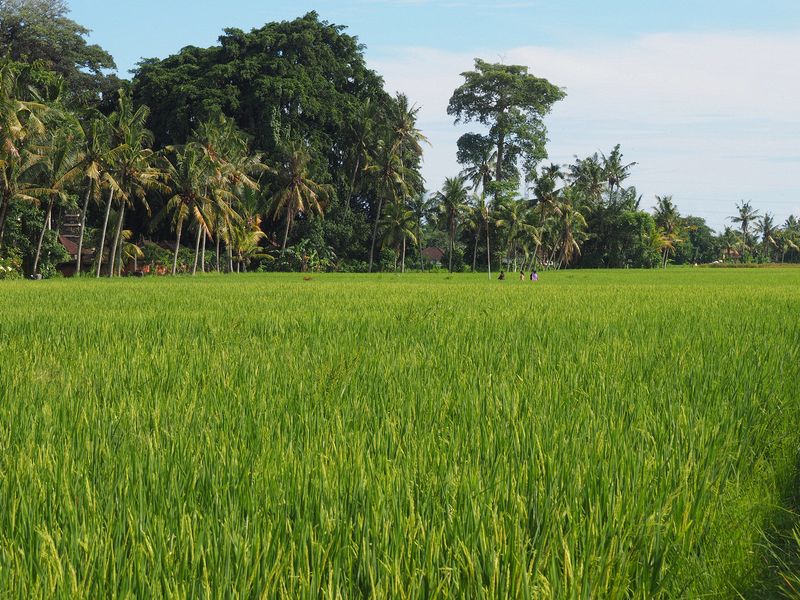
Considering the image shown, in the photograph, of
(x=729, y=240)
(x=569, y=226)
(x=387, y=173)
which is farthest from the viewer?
(x=729, y=240)

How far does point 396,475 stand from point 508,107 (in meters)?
61.4

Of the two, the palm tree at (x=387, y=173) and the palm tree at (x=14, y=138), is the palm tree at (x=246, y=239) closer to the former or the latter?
the palm tree at (x=387, y=173)

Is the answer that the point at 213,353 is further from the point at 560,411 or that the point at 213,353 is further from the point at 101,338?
the point at 560,411

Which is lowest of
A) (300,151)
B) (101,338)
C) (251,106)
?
(101,338)

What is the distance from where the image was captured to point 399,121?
5025 centimetres

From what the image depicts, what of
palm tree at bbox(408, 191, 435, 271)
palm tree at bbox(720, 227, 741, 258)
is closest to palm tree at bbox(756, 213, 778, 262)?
palm tree at bbox(720, 227, 741, 258)

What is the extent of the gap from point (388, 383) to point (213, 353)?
1.56 meters

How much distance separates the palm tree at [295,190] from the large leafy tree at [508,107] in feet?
63.6

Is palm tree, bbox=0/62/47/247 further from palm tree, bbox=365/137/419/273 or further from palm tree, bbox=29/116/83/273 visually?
palm tree, bbox=365/137/419/273

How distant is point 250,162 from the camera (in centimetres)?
4147

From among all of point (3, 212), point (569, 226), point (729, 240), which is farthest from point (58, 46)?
point (729, 240)

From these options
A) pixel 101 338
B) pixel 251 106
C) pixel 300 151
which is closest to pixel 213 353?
pixel 101 338

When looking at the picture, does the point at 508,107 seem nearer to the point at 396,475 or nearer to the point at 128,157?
the point at 128,157

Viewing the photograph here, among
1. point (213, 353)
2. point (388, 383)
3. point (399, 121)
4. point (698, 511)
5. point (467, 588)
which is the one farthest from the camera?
point (399, 121)
